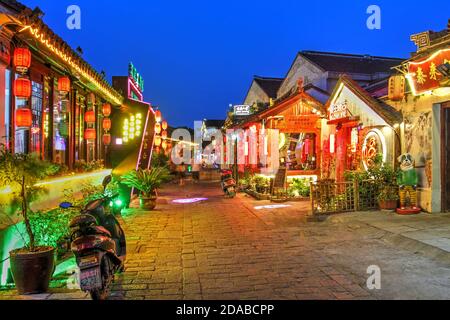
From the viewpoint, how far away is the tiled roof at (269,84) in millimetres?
40228

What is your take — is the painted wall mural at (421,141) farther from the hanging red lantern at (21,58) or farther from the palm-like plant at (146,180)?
the hanging red lantern at (21,58)

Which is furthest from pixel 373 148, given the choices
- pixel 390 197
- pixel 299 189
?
pixel 299 189

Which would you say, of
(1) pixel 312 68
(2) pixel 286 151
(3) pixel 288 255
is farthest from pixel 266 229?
(1) pixel 312 68

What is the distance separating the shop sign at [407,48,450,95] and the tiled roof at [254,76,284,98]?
2876 centimetres

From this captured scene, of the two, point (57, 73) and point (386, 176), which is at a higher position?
point (57, 73)

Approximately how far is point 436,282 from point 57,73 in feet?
37.5

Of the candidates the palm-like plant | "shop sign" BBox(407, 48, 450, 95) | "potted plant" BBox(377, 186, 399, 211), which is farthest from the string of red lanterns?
"potted plant" BBox(377, 186, 399, 211)

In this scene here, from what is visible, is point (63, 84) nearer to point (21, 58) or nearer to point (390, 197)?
point (21, 58)

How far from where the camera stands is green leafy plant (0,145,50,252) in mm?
6039

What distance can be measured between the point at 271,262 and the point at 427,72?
705cm

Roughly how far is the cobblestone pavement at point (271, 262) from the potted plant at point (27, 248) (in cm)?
31
